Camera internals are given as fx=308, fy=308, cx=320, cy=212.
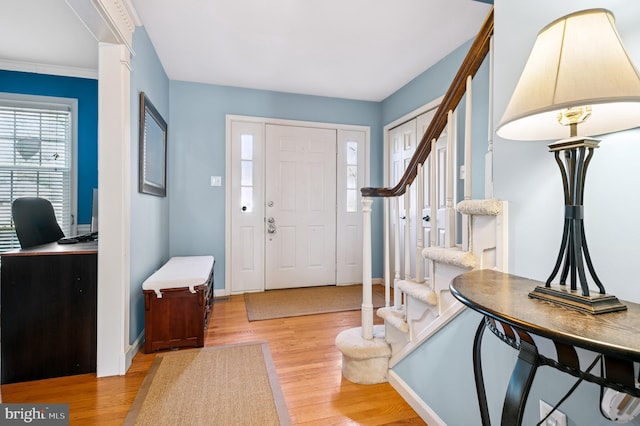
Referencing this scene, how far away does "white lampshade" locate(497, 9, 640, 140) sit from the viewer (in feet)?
1.93

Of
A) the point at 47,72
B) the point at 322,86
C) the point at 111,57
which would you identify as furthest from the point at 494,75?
the point at 47,72

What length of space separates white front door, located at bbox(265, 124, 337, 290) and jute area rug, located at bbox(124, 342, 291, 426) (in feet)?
5.34

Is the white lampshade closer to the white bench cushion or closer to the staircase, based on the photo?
the staircase

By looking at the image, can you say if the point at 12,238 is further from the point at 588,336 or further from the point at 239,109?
the point at 588,336

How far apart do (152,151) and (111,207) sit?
0.91 metres

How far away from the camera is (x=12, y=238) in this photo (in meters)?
3.06

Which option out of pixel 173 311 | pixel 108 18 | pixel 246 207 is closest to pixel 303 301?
pixel 246 207

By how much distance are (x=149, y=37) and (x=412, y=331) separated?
2.98m

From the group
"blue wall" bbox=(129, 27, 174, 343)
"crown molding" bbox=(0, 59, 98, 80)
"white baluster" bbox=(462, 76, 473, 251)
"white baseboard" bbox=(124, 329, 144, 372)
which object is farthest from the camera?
"crown molding" bbox=(0, 59, 98, 80)

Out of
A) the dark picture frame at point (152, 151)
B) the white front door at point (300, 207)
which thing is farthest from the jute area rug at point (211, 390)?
the white front door at point (300, 207)

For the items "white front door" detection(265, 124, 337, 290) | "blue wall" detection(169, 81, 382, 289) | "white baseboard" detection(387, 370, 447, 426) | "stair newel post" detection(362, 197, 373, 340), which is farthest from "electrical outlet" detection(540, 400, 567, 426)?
"blue wall" detection(169, 81, 382, 289)

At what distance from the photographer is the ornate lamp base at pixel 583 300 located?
668 millimetres

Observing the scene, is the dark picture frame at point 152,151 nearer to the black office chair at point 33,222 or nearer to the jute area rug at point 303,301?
the black office chair at point 33,222

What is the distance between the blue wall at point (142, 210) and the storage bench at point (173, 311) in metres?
0.12
